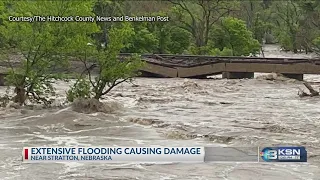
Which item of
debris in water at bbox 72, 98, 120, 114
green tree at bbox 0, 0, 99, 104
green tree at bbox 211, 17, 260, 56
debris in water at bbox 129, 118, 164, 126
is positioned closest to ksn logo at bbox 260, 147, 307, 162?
debris in water at bbox 129, 118, 164, 126

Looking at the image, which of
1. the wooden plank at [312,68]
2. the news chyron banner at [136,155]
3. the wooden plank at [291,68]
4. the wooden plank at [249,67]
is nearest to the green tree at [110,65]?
the news chyron banner at [136,155]

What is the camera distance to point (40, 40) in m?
23.6

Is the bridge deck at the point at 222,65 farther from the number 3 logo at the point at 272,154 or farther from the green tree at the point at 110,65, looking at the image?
the number 3 logo at the point at 272,154

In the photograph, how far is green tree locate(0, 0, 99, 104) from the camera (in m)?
23.7

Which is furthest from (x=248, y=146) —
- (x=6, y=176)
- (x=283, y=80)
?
(x=283, y=80)

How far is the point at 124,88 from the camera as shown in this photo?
3462 cm

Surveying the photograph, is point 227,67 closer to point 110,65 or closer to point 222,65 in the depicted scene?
point 222,65

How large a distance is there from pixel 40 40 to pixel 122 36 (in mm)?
3192

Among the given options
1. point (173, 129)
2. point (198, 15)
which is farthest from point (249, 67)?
point (173, 129)

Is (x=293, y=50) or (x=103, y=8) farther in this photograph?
(x=293, y=50)

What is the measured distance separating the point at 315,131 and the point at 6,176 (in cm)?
1051

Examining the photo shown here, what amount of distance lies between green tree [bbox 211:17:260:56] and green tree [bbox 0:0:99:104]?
109 feet

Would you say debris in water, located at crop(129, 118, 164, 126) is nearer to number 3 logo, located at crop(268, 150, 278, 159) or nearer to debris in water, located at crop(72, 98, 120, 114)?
debris in water, located at crop(72, 98, 120, 114)

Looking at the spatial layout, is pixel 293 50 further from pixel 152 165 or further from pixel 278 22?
pixel 152 165
